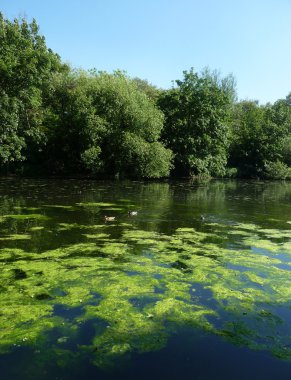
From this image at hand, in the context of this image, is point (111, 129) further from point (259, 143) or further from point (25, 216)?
point (259, 143)

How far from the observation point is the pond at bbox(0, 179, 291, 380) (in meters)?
5.54

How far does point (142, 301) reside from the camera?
7.64m

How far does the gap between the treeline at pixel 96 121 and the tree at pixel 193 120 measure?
0.12 metres

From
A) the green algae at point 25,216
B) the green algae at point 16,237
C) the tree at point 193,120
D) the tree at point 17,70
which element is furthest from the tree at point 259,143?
the green algae at point 16,237

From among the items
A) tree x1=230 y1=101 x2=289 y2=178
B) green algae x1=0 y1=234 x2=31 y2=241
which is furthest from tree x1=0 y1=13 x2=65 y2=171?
tree x1=230 y1=101 x2=289 y2=178

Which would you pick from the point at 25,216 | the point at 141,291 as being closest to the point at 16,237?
the point at 25,216

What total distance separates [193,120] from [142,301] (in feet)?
132

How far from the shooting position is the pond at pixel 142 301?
5.54m

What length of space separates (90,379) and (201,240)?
8578mm

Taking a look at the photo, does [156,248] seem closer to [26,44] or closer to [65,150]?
[26,44]

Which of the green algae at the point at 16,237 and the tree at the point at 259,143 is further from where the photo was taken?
the tree at the point at 259,143

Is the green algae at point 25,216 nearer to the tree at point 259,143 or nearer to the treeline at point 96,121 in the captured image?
the treeline at point 96,121

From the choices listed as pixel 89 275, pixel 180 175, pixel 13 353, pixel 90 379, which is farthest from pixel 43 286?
pixel 180 175

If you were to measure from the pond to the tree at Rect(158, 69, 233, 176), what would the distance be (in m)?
30.3
